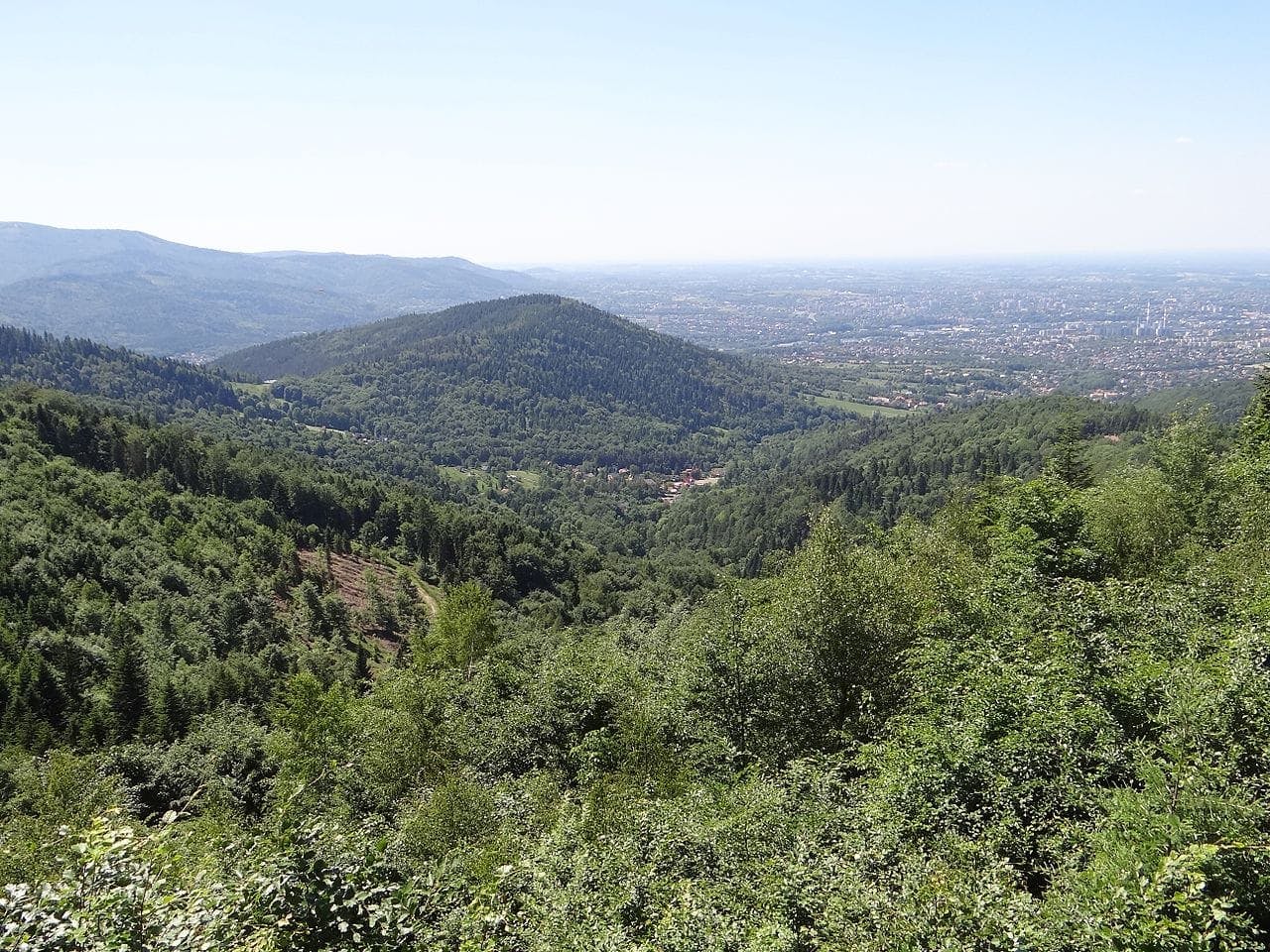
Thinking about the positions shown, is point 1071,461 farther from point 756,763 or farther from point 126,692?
point 126,692

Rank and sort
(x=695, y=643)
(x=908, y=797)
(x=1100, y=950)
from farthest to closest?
(x=695, y=643), (x=908, y=797), (x=1100, y=950)

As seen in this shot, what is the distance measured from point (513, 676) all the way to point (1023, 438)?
152817 millimetres

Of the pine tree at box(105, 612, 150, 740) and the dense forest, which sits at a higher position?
the dense forest

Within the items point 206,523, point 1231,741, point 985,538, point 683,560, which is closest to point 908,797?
point 1231,741

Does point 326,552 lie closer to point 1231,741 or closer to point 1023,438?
point 1231,741

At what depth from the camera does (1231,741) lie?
12.6 metres

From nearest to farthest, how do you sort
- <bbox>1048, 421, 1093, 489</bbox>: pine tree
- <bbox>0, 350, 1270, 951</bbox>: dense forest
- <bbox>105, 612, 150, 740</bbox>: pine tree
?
1. <bbox>0, 350, 1270, 951</bbox>: dense forest
2. <bbox>105, 612, 150, 740</bbox>: pine tree
3. <bbox>1048, 421, 1093, 489</bbox>: pine tree

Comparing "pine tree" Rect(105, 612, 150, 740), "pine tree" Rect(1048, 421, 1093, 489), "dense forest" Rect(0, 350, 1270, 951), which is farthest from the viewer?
"pine tree" Rect(1048, 421, 1093, 489)

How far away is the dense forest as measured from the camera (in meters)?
9.52

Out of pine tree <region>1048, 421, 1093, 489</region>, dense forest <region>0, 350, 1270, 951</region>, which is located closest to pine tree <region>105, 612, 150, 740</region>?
dense forest <region>0, 350, 1270, 951</region>

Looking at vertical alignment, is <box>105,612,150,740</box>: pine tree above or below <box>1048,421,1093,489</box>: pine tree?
below

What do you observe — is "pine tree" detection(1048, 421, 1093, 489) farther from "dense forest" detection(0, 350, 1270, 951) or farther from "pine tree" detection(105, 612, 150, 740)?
"pine tree" detection(105, 612, 150, 740)

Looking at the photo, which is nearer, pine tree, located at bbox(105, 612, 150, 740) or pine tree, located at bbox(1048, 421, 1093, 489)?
pine tree, located at bbox(105, 612, 150, 740)

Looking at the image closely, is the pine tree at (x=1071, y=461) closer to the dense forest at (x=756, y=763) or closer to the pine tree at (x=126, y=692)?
the dense forest at (x=756, y=763)
